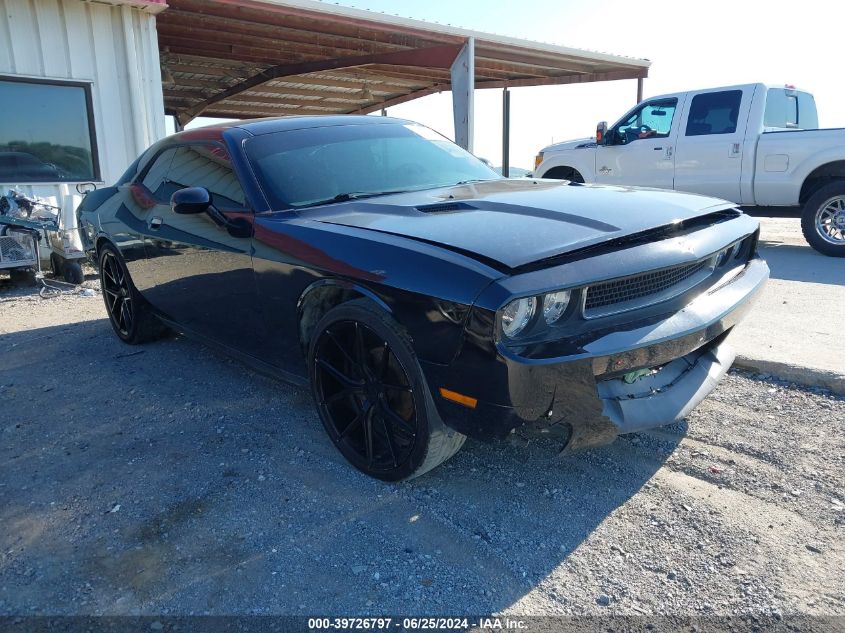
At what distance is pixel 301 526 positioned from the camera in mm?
2416

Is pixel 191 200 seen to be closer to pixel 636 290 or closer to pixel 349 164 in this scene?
pixel 349 164

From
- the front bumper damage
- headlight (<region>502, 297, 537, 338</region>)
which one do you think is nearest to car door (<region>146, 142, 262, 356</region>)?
the front bumper damage

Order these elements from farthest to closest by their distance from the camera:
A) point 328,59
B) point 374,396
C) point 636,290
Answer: point 328,59
point 374,396
point 636,290

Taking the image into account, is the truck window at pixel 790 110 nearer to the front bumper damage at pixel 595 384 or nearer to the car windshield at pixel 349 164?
the car windshield at pixel 349 164

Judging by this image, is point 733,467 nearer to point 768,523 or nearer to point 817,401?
point 768,523

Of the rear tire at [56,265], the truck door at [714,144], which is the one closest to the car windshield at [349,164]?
the rear tire at [56,265]

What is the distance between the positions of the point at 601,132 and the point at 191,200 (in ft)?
23.5

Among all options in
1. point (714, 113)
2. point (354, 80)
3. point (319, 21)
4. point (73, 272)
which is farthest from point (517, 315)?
point (354, 80)

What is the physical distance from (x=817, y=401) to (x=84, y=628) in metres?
3.46

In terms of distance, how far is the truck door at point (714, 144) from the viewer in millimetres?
8070

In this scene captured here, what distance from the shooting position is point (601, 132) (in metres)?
8.97

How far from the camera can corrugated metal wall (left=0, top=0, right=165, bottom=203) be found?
729cm

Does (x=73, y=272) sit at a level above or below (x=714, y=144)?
below

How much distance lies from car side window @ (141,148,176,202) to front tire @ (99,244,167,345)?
25.6 inches
